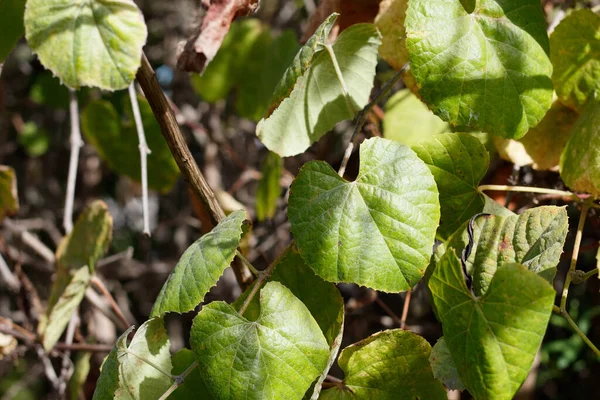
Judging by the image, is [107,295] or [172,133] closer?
[172,133]

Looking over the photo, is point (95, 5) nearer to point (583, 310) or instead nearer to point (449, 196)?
point (449, 196)

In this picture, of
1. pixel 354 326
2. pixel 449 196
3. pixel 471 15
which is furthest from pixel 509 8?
pixel 354 326

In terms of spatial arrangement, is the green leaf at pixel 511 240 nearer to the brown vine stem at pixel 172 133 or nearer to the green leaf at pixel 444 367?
the green leaf at pixel 444 367

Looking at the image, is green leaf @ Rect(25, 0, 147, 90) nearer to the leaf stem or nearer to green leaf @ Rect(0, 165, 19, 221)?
the leaf stem

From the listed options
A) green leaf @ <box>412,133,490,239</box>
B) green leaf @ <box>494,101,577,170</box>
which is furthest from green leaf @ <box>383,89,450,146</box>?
green leaf @ <box>412,133,490,239</box>

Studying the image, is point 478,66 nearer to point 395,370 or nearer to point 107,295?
point 395,370

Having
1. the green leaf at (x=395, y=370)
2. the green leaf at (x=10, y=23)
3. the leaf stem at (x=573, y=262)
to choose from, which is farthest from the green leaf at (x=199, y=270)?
the green leaf at (x=10, y=23)

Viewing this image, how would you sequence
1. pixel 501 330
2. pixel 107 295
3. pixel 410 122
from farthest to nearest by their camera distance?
pixel 107 295
pixel 410 122
pixel 501 330

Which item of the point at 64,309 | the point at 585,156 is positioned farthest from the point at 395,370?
the point at 64,309
